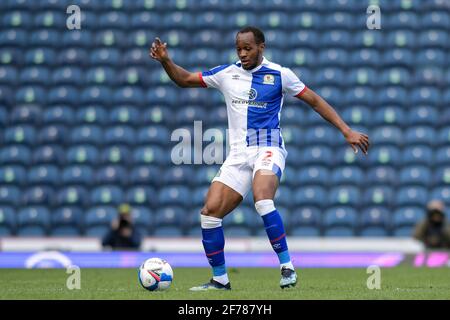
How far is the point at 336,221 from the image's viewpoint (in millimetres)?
16609

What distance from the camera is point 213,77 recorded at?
895 centimetres

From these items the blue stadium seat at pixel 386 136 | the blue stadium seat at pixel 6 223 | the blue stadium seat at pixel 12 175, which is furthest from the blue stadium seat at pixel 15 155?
the blue stadium seat at pixel 386 136

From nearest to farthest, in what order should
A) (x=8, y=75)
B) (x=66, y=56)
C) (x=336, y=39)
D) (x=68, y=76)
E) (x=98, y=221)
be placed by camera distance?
(x=98, y=221) → (x=68, y=76) → (x=8, y=75) → (x=66, y=56) → (x=336, y=39)

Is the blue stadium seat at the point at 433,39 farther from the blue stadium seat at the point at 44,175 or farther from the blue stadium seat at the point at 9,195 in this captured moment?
the blue stadium seat at the point at 9,195

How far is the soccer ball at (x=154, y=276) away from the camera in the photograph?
8.51m

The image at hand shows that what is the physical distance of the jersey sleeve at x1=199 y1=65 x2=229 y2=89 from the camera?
8.94 metres

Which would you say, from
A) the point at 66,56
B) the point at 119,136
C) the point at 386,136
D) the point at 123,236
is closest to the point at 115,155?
the point at 119,136

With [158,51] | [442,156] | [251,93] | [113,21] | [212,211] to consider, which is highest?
[113,21]

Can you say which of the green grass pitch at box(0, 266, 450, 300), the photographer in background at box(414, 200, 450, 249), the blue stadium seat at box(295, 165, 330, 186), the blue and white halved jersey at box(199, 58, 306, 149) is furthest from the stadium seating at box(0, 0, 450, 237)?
the blue and white halved jersey at box(199, 58, 306, 149)

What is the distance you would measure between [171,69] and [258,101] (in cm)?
83

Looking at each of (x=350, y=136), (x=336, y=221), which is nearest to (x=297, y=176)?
(x=336, y=221)

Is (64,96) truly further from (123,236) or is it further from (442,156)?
(442,156)

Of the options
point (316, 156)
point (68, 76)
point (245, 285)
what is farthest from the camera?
point (68, 76)
